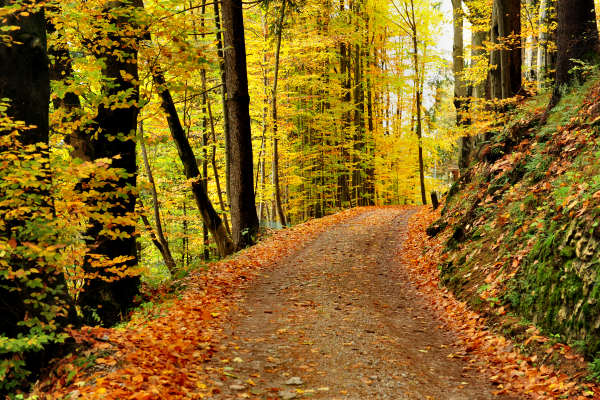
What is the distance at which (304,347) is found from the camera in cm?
580

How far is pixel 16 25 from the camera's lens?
4.36 meters

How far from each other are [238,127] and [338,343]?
28.3 ft

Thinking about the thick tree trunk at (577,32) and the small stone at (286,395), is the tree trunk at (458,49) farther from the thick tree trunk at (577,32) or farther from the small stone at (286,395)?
the small stone at (286,395)

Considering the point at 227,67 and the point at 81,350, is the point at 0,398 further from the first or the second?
the point at 227,67

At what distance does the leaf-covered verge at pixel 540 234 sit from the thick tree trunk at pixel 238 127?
20.4 feet

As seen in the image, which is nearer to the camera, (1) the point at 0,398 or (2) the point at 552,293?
(1) the point at 0,398

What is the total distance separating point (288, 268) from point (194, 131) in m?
11.9

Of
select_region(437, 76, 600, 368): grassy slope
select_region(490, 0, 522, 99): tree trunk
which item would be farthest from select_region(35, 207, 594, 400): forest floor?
select_region(490, 0, 522, 99): tree trunk

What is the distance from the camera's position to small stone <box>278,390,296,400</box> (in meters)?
4.45

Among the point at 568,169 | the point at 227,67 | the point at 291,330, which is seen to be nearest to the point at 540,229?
the point at 568,169

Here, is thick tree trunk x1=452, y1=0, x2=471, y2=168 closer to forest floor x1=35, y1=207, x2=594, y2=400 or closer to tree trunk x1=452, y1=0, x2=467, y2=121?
tree trunk x1=452, y1=0, x2=467, y2=121

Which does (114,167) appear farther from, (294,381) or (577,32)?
(577,32)

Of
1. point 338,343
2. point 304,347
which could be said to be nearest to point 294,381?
point 304,347

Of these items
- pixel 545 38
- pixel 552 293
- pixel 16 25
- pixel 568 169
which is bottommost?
pixel 552 293
